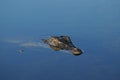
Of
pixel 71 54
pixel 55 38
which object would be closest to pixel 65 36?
pixel 55 38

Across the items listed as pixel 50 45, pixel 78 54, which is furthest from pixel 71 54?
pixel 50 45

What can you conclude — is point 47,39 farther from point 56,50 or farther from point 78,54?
point 78,54

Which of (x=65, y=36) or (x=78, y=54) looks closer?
(x=78, y=54)

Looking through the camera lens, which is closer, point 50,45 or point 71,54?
point 71,54

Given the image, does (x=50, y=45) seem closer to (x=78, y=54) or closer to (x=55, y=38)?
(x=55, y=38)

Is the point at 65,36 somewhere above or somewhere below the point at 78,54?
above

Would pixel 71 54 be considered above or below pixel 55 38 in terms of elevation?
below
